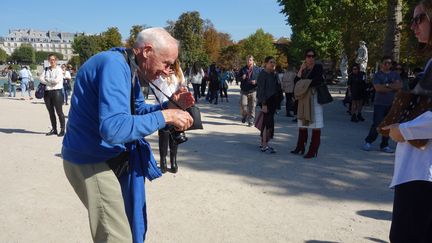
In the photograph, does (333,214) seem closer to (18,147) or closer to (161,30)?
(161,30)

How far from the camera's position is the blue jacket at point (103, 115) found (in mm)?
2096

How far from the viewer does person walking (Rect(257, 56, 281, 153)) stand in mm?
7492

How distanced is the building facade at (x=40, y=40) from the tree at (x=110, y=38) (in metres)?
129

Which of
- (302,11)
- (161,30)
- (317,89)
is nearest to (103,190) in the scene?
(161,30)

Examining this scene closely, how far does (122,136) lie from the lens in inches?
82.0

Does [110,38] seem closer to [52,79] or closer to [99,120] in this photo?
[52,79]

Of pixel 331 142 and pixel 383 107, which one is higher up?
pixel 383 107

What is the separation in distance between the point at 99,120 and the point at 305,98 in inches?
209

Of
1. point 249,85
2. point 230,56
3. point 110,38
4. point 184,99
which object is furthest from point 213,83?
point 230,56

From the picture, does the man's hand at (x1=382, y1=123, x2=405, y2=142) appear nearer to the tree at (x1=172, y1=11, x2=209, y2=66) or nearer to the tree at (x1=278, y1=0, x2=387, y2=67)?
the tree at (x1=278, y1=0, x2=387, y2=67)

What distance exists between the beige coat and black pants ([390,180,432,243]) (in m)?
4.64

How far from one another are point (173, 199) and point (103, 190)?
8.56 feet

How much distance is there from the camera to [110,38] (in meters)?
66.9

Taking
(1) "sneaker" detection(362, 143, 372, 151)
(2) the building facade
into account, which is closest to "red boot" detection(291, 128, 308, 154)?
(1) "sneaker" detection(362, 143, 372, 151)
